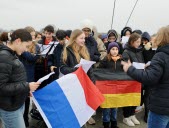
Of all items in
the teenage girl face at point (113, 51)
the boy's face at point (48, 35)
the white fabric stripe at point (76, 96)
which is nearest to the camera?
the white fabric stripe at point (76, 96)

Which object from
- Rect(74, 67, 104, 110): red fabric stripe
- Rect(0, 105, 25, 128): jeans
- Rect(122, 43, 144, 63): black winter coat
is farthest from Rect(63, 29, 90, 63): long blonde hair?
Rect(0, 105, 25, 128): jeans

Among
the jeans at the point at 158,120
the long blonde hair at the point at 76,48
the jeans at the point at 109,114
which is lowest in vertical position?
the jeans at the point at 109,114

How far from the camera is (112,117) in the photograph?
587 cm

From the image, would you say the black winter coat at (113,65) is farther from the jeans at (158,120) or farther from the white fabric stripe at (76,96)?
the jeans at (158,120)

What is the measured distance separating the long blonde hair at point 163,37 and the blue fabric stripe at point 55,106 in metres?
1.54

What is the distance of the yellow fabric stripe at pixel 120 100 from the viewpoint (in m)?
5.76

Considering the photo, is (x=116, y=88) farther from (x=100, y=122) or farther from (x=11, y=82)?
(x=11, y=82)

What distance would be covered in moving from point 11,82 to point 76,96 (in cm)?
139

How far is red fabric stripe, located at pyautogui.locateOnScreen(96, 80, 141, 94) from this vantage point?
229 inches

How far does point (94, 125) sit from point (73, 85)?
196 centimetres

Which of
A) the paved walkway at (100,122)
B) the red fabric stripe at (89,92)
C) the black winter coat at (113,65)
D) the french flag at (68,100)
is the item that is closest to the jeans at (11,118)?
the french flag at (68,100)

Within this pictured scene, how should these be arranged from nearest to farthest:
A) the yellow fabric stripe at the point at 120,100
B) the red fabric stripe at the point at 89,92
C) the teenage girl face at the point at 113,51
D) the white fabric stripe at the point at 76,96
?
the white fabric stripe at the point at 76,96, the red fabric stripe at the point at 89,92, the yellow fabric stripe at the point at 120,100, the teenage girl face at the point at 113,51

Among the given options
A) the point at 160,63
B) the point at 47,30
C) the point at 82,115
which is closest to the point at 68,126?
the point at 82,115

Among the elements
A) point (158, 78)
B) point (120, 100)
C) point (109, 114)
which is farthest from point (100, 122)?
point (158, 78)
